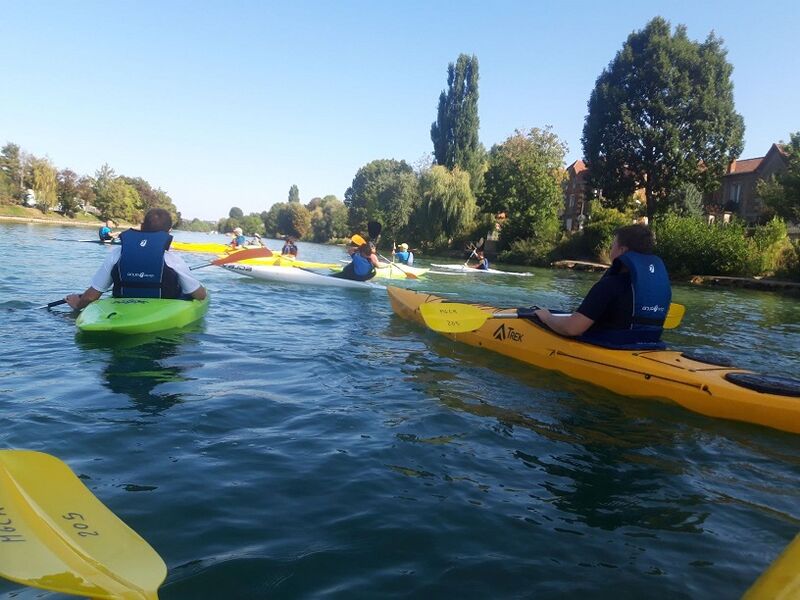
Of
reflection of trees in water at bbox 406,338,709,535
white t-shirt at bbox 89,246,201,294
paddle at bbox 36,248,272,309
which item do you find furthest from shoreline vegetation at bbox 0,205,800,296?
white t-shirt at bbox 89,246,201,294

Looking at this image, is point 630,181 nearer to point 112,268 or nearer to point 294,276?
point 294,276

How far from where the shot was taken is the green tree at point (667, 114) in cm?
3231

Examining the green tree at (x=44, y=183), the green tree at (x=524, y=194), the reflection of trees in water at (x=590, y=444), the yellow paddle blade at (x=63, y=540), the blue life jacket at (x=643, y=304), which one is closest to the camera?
the yellow paddle blade at (x=63, y=540)

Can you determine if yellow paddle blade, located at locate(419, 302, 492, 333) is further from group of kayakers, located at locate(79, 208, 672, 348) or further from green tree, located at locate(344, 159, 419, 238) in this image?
green tree, located at locate(344, 159, 419, 238)

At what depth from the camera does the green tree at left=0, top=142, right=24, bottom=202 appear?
183 ft

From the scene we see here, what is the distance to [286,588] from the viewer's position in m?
2.24

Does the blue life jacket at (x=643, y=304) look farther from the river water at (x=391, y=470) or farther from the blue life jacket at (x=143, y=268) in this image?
the blue life jacket at (x=143, y=268)

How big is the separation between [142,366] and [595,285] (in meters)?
4.05

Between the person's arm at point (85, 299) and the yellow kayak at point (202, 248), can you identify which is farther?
the yellow kayak at point (202, 248)

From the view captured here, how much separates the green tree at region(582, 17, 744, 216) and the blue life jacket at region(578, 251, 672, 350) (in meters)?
30.7

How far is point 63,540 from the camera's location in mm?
1748

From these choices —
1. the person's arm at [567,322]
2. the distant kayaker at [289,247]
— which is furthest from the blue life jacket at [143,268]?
the distant kayaker at [289,247]

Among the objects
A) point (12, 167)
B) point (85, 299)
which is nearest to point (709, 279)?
point (85, 299)

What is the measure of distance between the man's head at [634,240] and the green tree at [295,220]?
93400 millimetres
